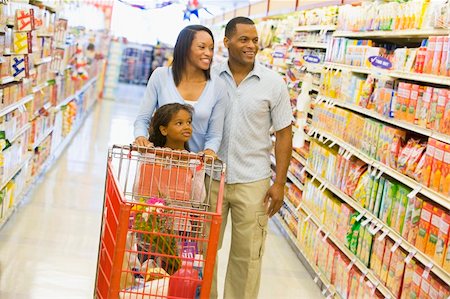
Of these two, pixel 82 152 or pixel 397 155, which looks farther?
pixel 82 152

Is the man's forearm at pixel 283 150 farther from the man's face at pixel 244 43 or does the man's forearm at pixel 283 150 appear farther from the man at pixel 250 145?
the man's face at pixel 244 43

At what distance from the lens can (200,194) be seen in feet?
11.4

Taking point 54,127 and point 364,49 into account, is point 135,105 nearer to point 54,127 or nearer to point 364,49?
point 54,127

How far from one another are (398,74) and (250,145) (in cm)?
117

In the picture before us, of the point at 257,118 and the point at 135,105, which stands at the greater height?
Answer: the point at 257,118

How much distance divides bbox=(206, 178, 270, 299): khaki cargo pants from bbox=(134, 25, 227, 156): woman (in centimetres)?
35

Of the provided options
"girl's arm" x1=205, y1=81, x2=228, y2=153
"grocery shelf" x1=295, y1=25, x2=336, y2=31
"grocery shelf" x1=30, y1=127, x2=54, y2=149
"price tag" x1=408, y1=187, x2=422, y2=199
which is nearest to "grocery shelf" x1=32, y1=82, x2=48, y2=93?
"grocery shelf" x1=30, y1=127, x2=54, y2=149

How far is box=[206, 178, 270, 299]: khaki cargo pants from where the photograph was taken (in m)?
4.16

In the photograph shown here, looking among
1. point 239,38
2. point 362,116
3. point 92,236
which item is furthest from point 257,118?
point 92,236

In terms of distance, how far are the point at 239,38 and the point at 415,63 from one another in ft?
3.78

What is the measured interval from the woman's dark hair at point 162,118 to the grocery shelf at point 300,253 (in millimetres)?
2314

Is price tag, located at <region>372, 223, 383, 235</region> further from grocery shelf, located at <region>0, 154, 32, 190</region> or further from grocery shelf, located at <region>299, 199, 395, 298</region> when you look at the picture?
grocery shelf, located at <region>0, 154, 32, 190</region>

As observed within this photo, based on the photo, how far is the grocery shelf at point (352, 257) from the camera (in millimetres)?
4630

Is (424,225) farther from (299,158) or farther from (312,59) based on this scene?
(299,158)
